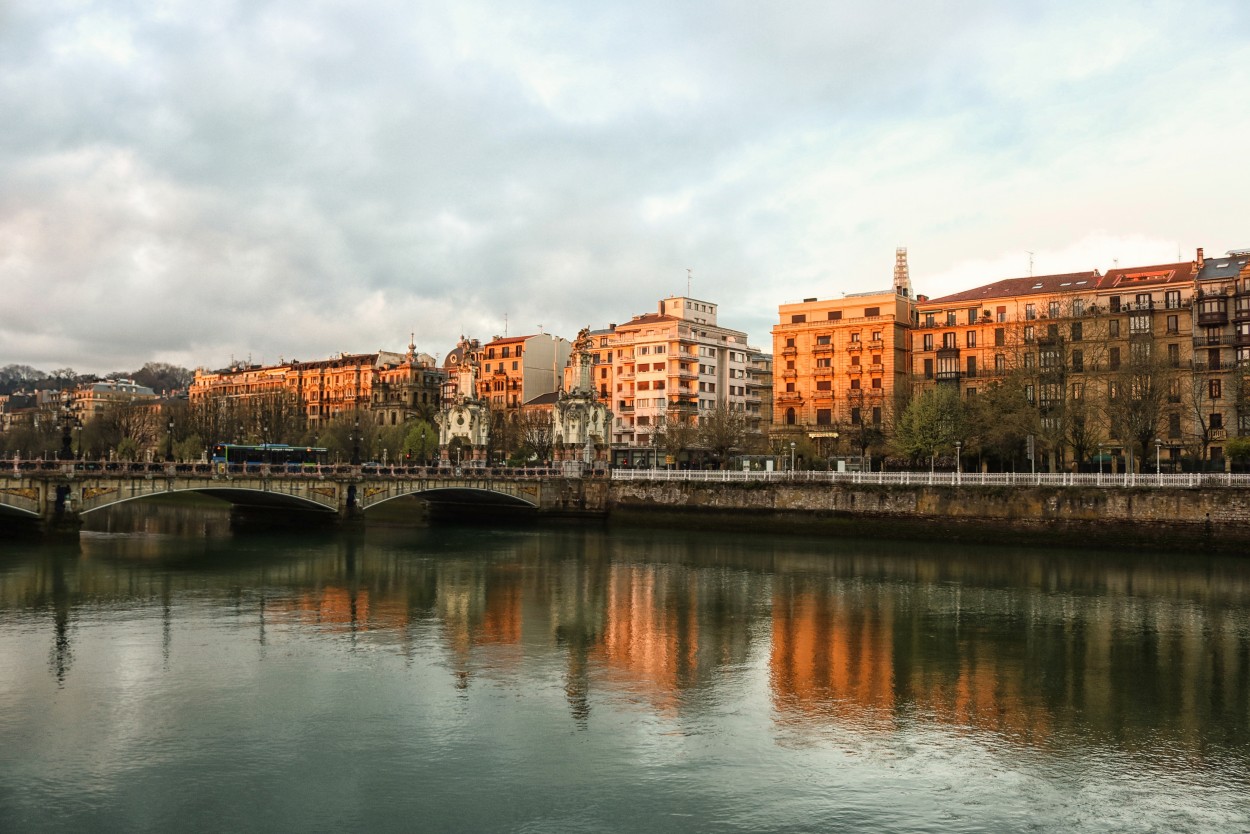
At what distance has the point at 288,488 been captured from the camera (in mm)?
62469

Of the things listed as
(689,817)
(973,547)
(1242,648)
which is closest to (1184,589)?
(1242,648)

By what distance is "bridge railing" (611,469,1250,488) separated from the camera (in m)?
54.1

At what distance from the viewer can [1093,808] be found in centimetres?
1565

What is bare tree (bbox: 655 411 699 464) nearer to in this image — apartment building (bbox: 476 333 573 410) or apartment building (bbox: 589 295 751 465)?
apartment building (bbox: 589 295 751 465)

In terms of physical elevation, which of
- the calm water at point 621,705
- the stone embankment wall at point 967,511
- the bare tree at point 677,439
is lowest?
the calm water at point 621,705

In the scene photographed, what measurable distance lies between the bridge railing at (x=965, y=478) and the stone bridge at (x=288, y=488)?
Answer: 6.28 metres

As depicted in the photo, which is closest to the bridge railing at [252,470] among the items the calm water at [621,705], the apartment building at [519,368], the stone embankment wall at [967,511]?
the stone embankment wall at [967,511]

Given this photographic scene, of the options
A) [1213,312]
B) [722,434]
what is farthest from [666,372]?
[1213,312]

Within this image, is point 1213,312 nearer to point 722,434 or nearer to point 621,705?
point 722,434

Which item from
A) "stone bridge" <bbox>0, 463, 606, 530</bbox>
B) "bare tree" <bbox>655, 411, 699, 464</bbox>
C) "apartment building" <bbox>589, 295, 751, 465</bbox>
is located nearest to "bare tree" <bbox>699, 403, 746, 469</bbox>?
"bare tree" <bbox>655, 411, 699, 464</bbox>

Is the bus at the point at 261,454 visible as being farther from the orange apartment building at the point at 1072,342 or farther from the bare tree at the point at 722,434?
the orange apartment building at the point at 1072,342

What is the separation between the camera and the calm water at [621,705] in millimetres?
15719

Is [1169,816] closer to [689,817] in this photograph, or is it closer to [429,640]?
[689,817]

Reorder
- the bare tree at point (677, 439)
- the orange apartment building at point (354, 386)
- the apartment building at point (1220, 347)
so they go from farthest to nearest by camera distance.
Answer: the orange apartment building at point (354, 386) < the bare tree at point (677, 439) < the apartment building at point (1220, 347)
